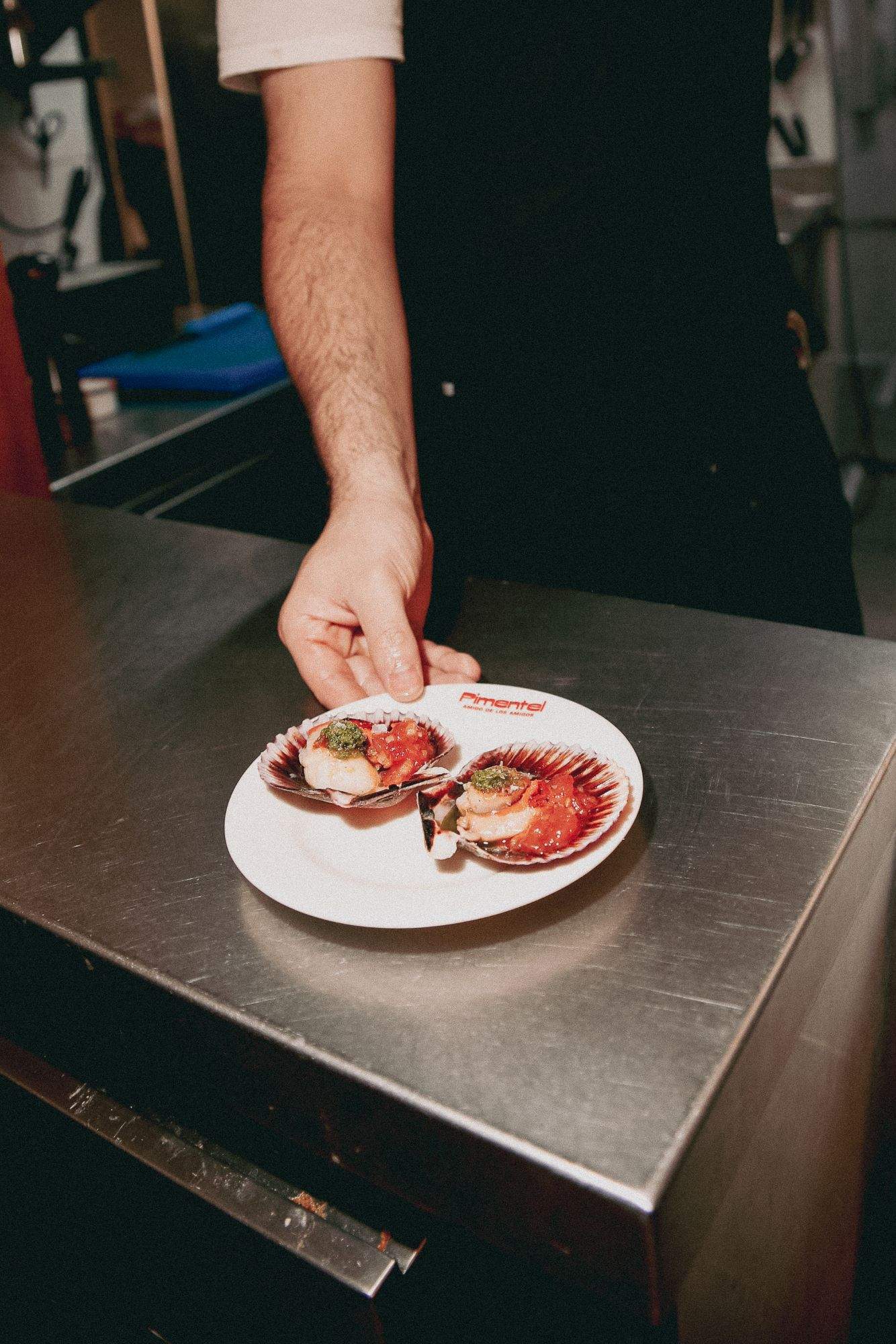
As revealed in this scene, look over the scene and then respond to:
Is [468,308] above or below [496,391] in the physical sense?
above

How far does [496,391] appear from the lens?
182 centimetres

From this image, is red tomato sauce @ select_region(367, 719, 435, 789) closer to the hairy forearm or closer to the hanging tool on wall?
the hairy forearm

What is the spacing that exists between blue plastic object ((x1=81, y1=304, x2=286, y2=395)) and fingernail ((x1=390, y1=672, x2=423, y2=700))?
5.31 feet

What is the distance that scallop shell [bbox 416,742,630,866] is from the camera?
0.73 metres

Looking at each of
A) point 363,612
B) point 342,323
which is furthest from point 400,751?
point 342,323

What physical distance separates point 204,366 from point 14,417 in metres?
0.83

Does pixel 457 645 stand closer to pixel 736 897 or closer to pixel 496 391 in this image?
pixel 736 897

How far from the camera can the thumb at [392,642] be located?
3.18 ft

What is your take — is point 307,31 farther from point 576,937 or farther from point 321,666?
point 576,937

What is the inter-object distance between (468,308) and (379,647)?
1026mm

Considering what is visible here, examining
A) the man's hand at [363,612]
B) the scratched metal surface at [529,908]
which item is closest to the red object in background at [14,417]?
the scratched metal surface at [529,908]

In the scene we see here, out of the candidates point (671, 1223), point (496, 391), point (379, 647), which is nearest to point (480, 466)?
point (496, 391)

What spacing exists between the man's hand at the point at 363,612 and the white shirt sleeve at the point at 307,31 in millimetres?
754

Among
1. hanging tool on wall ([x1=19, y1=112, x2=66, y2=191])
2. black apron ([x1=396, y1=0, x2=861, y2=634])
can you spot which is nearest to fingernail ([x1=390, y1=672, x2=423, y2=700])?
black apron ([x1=396, y1=0, x2=861, y2=634])
